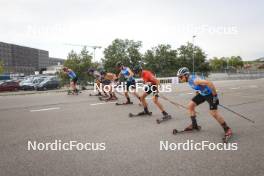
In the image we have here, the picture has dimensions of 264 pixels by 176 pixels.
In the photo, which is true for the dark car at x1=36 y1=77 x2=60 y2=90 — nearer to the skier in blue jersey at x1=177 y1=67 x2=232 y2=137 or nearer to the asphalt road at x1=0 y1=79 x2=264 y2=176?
the asphalt road at x1=0 y1=79 x2=264 y2=176

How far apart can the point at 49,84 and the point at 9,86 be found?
5502 millimetres

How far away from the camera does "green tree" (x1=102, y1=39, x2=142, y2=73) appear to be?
75.2 metres

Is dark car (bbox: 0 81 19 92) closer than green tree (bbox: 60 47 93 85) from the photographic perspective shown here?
Yes

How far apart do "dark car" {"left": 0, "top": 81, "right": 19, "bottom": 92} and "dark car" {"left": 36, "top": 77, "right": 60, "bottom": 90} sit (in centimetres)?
460

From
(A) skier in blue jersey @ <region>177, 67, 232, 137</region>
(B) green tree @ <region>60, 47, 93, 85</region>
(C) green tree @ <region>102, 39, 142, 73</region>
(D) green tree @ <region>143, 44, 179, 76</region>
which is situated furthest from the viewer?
(C) green tree @ <region>102, 39, 142, 73</region>

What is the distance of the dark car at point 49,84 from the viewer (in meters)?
24.6

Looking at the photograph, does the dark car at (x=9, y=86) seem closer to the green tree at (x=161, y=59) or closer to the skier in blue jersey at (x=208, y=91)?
the skier in blue jersey at (x=208, y=91)

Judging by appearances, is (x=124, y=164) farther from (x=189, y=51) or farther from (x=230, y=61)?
(x=230, y=61)

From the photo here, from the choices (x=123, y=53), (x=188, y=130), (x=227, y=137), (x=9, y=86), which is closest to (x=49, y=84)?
(x=9, y=86)

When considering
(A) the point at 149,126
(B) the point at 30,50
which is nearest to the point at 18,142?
(A) the point at 149,126

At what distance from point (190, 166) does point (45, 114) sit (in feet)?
22.0

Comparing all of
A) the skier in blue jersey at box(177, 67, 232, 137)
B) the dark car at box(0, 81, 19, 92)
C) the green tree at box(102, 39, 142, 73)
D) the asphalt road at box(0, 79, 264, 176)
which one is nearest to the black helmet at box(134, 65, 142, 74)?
the asphalt road at box(0, 79, 264, 176)

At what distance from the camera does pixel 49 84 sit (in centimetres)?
2573

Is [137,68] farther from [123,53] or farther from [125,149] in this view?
[123,53]
